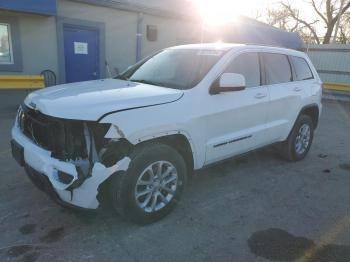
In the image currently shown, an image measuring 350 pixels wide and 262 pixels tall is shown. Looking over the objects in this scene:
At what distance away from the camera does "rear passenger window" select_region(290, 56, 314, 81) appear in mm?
5262

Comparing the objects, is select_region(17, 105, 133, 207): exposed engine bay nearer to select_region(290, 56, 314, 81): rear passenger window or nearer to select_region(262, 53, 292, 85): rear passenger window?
select_region(262, 53, 292, 85): rear passenger window

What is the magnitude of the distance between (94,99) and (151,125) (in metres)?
0.58

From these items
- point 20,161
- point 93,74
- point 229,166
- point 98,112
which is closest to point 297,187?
point 229,166

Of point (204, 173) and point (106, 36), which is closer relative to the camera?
point (204, 173)

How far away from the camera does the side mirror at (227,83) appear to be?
12.0 feet

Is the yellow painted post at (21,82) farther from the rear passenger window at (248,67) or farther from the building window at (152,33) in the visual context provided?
the rear passenger window at (248,67)

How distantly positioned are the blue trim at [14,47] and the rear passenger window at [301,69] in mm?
6539

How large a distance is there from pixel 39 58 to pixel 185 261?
7542mm

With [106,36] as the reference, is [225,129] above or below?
below

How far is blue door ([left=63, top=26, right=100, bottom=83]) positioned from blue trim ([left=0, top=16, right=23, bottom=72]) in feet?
4.00

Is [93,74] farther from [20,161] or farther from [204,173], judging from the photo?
[20,161]

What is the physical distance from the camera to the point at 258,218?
363cm

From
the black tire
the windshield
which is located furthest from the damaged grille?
the black tire

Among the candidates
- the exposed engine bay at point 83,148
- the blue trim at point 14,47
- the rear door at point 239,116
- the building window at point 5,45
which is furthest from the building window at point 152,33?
the exposed engine bay at point 83,148
